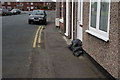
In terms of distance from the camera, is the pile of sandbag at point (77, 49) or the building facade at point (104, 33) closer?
the building facade at point (104, 33)

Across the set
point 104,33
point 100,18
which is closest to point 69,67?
point 104,33

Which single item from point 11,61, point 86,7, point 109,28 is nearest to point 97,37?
point 109,28

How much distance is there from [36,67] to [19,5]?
3173 inches

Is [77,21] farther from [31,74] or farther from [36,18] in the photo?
[36,18]

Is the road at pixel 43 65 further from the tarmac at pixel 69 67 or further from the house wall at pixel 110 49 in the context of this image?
the house wall at pixel 110 49

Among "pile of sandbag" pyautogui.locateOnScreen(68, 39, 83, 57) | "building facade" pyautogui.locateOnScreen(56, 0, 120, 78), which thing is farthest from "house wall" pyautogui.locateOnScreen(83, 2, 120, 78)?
"pile of sandbag" pyautogui.locateOnScreen(68, 39, 83, 57)

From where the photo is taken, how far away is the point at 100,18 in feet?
17.1

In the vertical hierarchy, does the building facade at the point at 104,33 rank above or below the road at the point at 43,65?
above

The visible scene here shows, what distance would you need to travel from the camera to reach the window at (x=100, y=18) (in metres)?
4.72

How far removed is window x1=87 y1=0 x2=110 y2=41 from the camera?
15.5 feet

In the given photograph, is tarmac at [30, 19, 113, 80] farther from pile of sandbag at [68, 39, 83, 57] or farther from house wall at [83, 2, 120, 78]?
house wall at [83, 2, 120, 78]

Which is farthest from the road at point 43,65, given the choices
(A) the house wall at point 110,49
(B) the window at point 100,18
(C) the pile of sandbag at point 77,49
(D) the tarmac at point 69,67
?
(B) the window at point 100,18

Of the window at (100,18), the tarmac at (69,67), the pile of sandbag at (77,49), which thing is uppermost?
the window at (100,18)

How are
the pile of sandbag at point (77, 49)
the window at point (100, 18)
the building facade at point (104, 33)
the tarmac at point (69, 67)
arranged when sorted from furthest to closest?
1. the pile of sandbag at point (77, 49)
2. the tarmac at point (69, 67)
3. the window at point (100, 18)
4. the building facade at point (104, 33)
